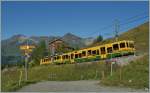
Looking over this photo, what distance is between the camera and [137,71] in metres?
30.8

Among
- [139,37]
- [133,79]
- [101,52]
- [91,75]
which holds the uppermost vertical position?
[139,37]

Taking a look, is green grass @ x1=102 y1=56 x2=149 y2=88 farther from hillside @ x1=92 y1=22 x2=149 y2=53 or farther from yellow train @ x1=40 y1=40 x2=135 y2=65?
hillside @ x1=92 y1=22 x2=149 y2=53

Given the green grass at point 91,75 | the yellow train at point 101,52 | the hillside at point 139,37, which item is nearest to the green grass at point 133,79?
the green grass at point 91,75

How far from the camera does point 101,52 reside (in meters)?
50.9

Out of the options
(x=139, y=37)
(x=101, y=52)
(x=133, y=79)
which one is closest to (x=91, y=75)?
(x=101, y=52)

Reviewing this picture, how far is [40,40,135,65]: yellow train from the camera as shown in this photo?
154 feet

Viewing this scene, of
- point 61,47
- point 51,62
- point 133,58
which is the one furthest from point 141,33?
point 133,58

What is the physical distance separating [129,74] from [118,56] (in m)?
17.4

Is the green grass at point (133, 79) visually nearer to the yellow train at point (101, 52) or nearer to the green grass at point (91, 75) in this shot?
the green grass at point (91, 75)

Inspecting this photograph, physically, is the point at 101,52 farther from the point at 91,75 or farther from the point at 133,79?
the point at 133,79

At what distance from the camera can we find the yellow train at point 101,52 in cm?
4697

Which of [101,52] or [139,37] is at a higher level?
[139,37]

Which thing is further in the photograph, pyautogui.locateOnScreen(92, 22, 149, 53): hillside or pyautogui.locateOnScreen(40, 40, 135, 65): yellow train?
pyautogui.locateOnScreen(92, 22, 149, 53): hillside

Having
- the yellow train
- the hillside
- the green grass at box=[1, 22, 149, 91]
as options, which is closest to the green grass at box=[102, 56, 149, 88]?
the green grass at box=[1, 22, 149, 91]
